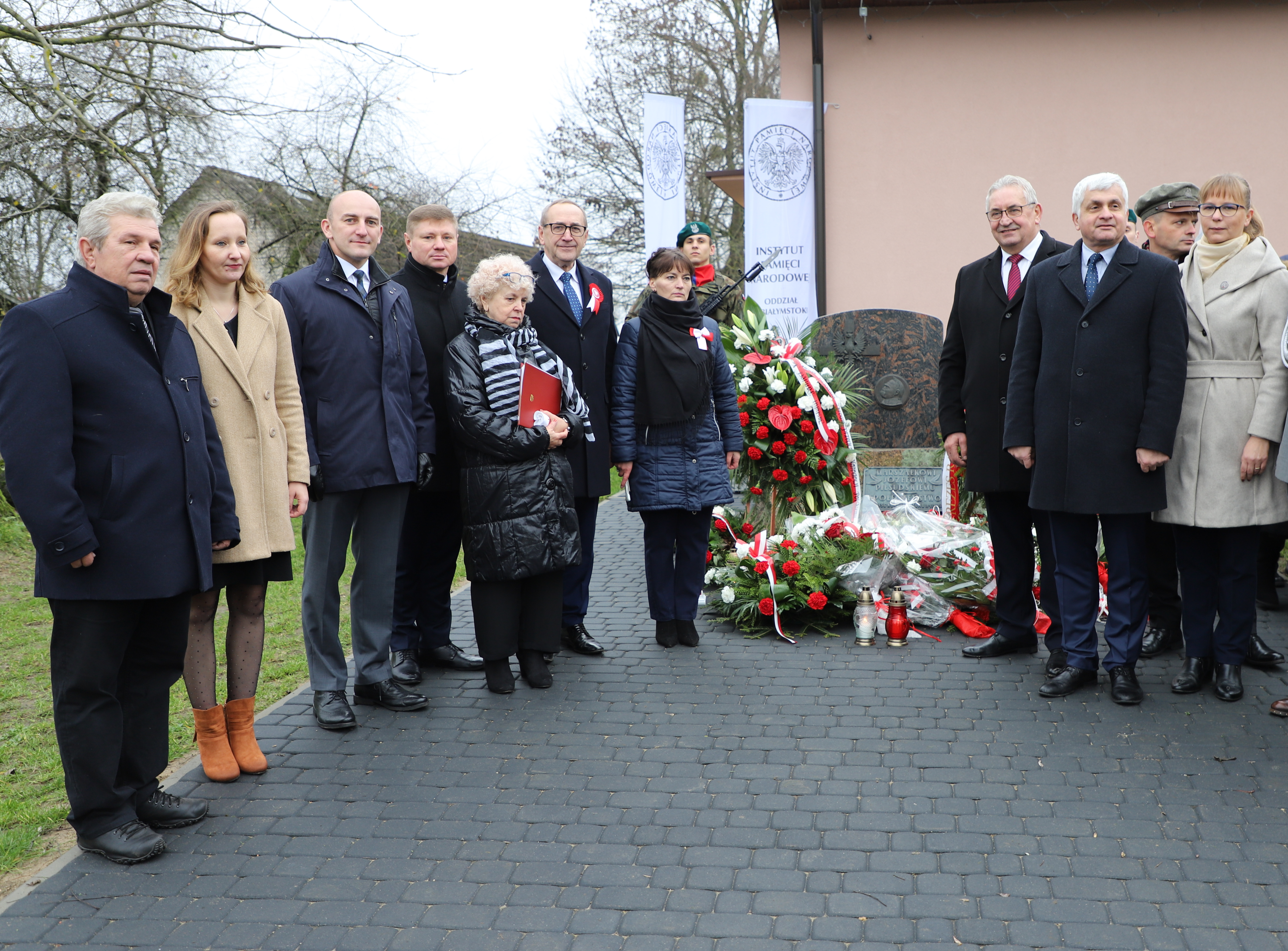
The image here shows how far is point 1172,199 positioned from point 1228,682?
2.31 meters

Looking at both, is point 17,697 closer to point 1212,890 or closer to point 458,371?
point 458,371

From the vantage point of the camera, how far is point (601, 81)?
82.4ft

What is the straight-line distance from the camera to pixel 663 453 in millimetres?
5336

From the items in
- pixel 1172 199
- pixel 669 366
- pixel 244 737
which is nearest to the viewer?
pixel 244 737

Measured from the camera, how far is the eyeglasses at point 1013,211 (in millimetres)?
4938

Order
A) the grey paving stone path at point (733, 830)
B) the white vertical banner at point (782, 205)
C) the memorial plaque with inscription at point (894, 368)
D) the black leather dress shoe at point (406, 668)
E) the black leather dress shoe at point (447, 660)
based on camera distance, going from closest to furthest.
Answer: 1. the grey paving stone path at point (733, 830)
2. the black leather dress shoe at point (406, 668)
3. the black leather dress shoe at point (447, 660)
4. the memorial plaque with inscription at point (894, 368)
5. the white vertical banner at point (782, 205)

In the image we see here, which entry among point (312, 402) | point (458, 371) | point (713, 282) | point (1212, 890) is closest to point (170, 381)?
point (312, 402)

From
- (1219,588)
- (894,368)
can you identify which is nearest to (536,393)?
(1219,588)

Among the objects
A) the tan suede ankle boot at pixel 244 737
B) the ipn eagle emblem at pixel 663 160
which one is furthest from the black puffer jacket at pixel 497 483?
the ipn eagle emblem at pixel 663 160

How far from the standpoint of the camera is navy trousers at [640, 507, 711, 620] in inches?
215

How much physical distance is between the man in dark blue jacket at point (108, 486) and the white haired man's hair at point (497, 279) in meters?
1.43

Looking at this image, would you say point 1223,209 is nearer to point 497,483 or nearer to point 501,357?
point 501,357

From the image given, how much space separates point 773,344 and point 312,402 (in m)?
3.41

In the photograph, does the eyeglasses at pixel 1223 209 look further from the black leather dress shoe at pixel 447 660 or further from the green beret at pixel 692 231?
the black leather dress shoe at pixel 447 660
